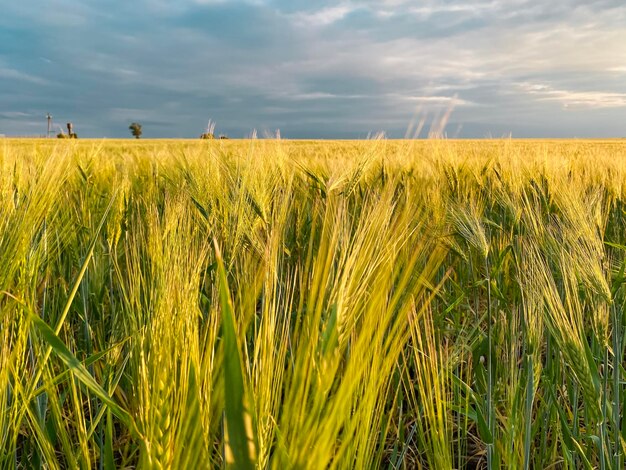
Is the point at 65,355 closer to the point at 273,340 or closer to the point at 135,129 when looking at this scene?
the point at 273,340

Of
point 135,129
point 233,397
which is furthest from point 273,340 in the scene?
point 135,129

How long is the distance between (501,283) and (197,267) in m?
1.72

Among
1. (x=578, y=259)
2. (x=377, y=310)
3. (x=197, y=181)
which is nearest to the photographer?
(x=377, y=310)

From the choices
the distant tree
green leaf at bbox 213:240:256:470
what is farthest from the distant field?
the distant tree

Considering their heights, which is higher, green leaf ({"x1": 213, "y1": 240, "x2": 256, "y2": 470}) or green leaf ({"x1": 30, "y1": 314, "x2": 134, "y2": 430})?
green leaf ({"x1": 213, "y1": 240, "x2": 256, "y2": 470})

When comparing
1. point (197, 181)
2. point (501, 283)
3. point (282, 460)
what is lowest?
point (501, 283)

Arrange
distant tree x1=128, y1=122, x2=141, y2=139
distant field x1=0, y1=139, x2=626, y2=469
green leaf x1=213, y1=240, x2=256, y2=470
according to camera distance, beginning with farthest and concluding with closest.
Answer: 1. distant tree x1=128, y1=122, x2=141, y2=139
2. distant field x1=0, y1=139, x2=626, y2=469
3. green leaf x1=213, y1=240, x2=256, y2=470

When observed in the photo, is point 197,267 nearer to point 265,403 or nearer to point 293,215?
point 265,403

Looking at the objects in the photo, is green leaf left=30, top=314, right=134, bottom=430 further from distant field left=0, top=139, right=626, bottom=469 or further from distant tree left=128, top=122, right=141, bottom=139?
distant tree left=128, top=122, right=141, bottom=139

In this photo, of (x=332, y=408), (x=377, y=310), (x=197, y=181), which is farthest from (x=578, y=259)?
(x=197, y=181)

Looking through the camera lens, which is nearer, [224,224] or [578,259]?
[578,259]

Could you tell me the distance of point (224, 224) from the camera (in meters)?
1.46

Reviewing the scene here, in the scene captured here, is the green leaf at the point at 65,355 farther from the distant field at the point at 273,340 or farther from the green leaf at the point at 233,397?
the green leaf at the point at 233,397

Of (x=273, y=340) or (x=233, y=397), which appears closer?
(x=233, y=397)
